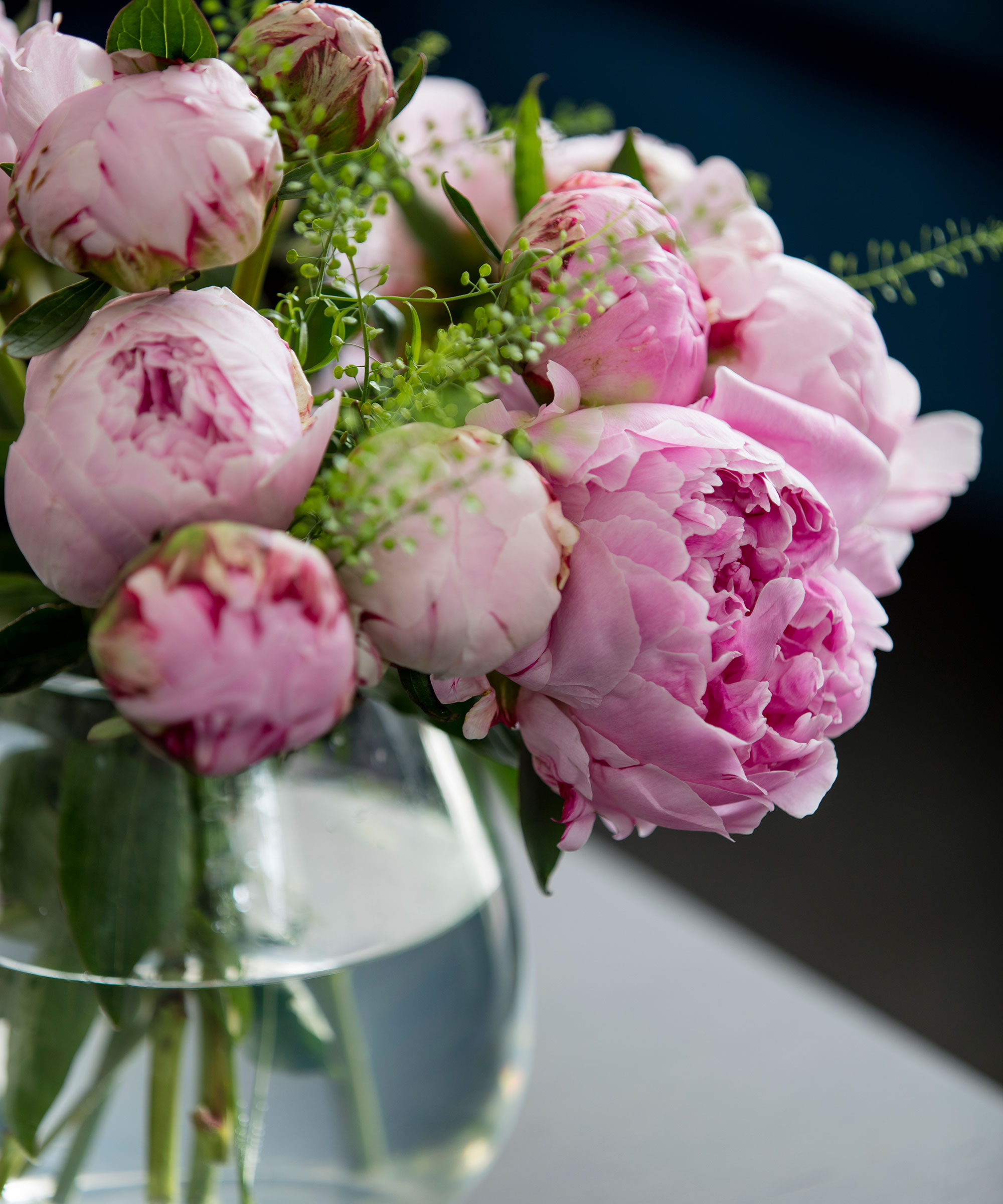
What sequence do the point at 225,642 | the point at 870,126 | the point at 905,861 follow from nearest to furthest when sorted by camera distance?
1. the point at 225,642
2. the point at 905,861
3. the point at 870,126

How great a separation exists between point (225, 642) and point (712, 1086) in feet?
1.46

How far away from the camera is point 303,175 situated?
0.99 ft

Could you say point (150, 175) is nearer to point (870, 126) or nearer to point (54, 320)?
point (54, 320)

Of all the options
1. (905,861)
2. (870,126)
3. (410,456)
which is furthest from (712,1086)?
(870,126)

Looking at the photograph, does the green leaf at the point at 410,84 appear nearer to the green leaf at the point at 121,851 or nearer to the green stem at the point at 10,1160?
the green leaf at the point at 121,851

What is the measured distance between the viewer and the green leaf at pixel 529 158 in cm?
38

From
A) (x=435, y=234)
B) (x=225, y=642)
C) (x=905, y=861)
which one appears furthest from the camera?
(x=905, y=861)

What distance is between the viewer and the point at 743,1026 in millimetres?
625

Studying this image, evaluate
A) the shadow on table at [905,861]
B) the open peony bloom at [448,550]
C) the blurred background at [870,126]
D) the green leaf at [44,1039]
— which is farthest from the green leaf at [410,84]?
the blurred background at [870,126]

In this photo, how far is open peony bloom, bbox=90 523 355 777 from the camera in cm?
22

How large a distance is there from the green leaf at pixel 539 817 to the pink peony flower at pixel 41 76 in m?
0.19

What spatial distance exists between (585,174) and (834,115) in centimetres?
191

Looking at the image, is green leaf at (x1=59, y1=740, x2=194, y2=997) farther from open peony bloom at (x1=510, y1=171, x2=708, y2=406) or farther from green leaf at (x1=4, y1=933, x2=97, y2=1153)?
open peony bloom at (x1=510, y1=171, x2=708, y2=406)

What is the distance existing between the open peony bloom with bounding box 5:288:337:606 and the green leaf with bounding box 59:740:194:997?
5.3 inches
